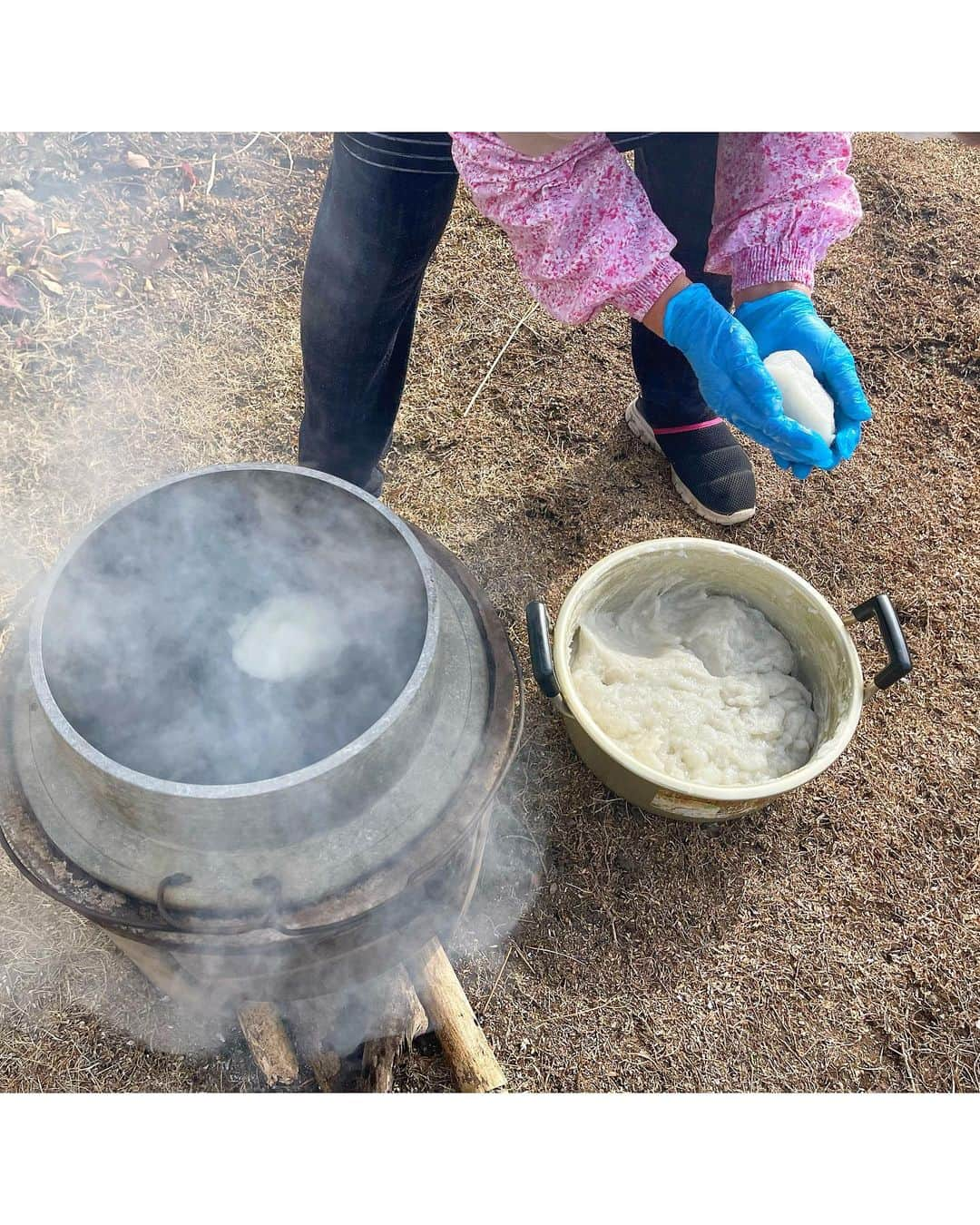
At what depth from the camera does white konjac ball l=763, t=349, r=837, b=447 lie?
2.23 m

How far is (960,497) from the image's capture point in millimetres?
3475

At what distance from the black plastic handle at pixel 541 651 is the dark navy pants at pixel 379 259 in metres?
0.94

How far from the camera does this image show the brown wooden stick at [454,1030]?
7.16 feet

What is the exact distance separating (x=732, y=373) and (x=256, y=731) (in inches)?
55.8

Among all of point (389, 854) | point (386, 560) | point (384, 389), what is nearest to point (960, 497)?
point (384, 389)

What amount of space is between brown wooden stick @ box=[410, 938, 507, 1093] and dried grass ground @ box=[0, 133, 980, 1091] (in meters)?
0.17

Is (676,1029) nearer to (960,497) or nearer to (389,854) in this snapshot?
(389,854)

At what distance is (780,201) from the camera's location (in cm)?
216

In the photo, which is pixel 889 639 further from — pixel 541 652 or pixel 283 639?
pixel 283 639

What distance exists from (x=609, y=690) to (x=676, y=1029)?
0.99 meters

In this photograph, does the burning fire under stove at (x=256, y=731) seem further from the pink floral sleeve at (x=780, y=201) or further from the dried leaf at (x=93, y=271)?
the dried leaf at (x=93, y=271)

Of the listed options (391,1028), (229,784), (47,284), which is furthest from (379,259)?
(47,284)

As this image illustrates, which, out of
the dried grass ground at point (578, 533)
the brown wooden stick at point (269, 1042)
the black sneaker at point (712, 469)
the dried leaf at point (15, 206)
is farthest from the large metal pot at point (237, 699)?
the dried leaf at point (15, 206)

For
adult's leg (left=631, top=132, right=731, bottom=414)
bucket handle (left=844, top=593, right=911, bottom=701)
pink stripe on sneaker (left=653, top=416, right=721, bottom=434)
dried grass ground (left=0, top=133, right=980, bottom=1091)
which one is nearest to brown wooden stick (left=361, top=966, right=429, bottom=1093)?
dried grass ground (left=0, top=133, right=980, bottom=1091)
